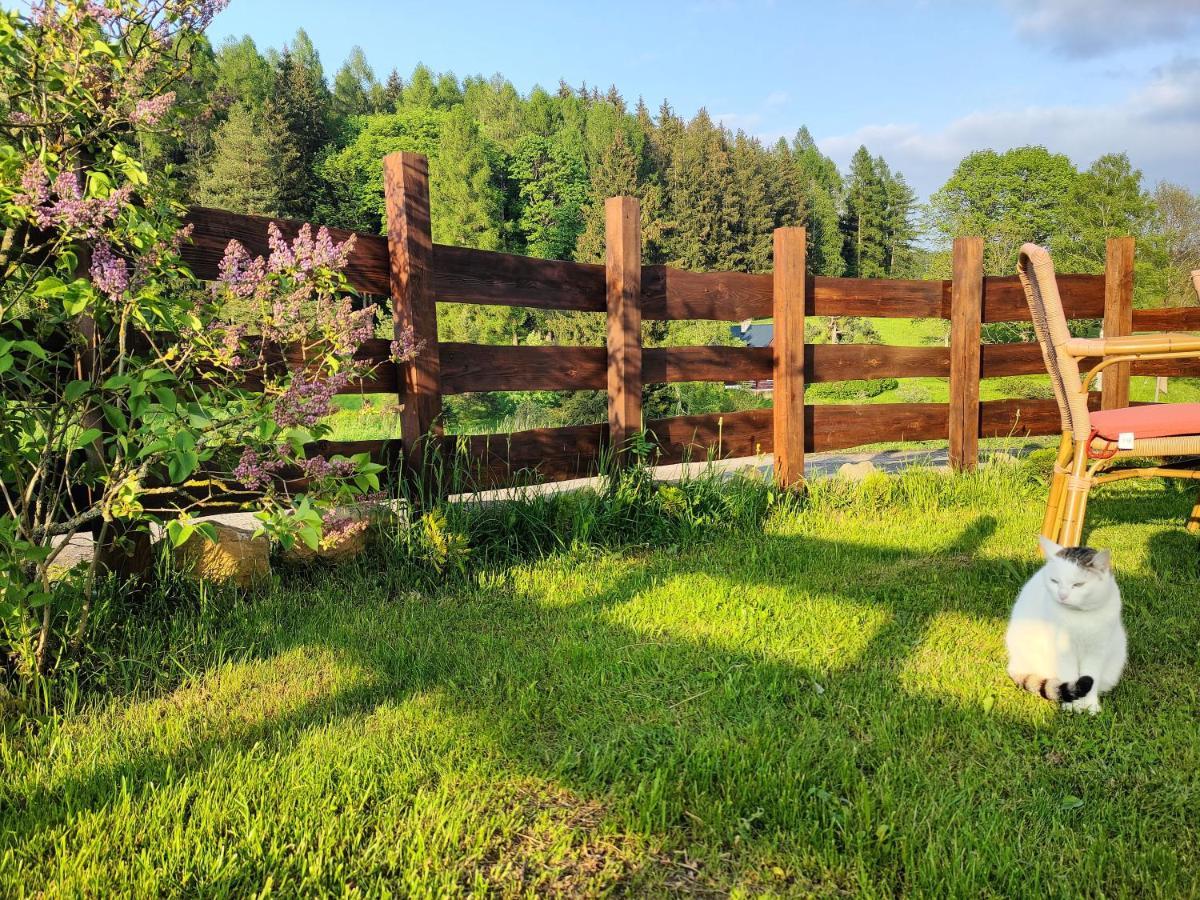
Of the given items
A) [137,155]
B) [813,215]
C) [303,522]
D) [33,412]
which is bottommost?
[303,522]

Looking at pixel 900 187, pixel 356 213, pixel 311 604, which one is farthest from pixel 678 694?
pixel 900 187

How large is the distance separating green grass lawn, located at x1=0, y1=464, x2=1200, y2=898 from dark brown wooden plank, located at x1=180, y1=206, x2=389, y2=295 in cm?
134

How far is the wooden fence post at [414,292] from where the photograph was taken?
11.6 feet

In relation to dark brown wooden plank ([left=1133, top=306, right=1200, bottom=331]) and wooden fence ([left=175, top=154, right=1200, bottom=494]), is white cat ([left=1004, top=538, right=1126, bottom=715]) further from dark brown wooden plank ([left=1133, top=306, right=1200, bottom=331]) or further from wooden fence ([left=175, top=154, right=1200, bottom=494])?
dark brown wooden plank ([left=1133, top=306, right=1200, bottom=331])

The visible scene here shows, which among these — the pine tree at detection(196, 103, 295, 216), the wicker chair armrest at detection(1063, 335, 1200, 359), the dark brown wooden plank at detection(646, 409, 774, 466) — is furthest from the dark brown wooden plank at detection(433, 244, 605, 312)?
the pine tree at detection(196, 103, 295, 216)

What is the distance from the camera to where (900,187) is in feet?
204

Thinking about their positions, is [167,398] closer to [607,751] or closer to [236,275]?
[236,275]

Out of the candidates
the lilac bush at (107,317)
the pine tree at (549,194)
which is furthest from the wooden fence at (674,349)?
the pine tree at (549,194)

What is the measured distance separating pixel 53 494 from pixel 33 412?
311mm

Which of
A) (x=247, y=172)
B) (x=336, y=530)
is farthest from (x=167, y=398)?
(x=247, y=172)

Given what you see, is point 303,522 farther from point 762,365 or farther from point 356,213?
point 356,213

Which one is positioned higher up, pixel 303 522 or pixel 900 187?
pixel 900 187

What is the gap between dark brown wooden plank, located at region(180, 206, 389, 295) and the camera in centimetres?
297

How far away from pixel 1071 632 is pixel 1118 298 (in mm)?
5243
